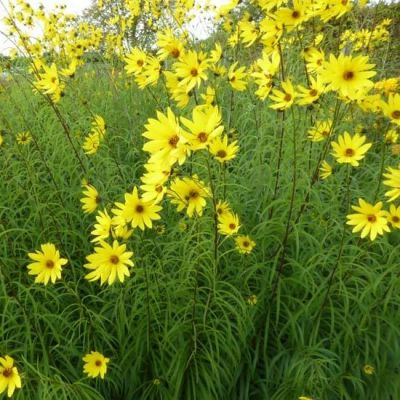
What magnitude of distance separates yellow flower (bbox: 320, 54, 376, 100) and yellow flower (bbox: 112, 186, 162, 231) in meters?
0.65

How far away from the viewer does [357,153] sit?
60.2 inches

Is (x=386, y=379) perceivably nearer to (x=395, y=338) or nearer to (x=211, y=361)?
(x=395, y=338)

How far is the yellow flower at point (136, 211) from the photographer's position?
1.21m

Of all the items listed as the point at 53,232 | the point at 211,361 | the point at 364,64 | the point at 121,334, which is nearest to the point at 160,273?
the point at 121,334

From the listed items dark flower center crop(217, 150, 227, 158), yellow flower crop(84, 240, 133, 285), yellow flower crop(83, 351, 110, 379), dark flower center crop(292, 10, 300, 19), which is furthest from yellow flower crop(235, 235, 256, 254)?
dark flower center crop(292, 10, 300, 19)

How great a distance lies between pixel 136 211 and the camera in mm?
1240

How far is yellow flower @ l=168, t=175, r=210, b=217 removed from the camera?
45.5 inches

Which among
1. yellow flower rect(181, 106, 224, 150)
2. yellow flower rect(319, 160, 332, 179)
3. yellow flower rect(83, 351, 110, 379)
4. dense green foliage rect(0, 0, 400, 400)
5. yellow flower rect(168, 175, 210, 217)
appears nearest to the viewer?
yellow flower rect(181, 106, 224, 150)

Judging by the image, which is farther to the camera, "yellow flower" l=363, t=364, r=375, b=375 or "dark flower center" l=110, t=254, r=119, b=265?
"yellow flower" l=363, t=364, r=375, b=375

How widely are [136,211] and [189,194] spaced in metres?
0.18

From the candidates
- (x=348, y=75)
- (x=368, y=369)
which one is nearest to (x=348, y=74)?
(x=348, y=75)

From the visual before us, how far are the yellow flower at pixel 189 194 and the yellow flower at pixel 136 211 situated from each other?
8 cm

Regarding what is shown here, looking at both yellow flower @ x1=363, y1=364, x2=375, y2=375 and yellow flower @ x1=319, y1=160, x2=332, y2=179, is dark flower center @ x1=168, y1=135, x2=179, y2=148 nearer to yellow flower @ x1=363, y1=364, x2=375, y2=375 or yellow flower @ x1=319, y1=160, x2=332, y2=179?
yellow flower @ x1=319, y1=160, x2=332, y2=179

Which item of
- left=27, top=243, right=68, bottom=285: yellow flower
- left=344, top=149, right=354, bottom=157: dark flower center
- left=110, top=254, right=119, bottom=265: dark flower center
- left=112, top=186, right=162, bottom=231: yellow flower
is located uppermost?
left=344, top=149, right=354, bottom=157: dark flower center
